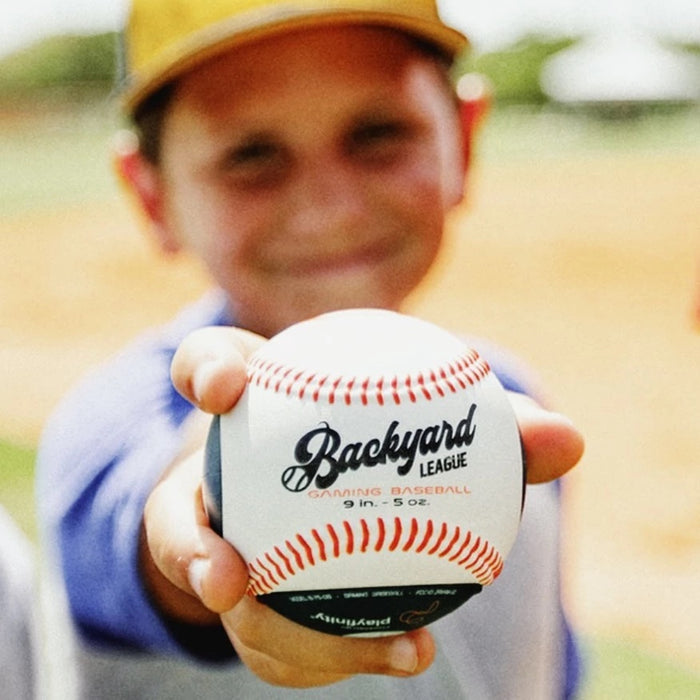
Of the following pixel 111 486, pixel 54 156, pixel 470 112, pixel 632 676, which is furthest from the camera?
pixel 54 156

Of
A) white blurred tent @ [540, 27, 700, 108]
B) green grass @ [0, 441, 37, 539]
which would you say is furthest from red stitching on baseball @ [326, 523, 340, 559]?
white blurred tent @ [540, 27, 700, 108]

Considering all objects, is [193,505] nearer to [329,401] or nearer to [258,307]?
[329,401]

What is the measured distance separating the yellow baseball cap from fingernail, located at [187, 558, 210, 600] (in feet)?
2.35

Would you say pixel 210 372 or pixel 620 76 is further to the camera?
pixel 620 76

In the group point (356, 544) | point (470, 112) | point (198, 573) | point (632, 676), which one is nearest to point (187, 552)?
point (198, 573)

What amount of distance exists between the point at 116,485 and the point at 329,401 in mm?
378

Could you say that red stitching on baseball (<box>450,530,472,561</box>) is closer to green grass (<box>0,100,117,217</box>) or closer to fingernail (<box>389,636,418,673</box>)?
fingernail (<box>389,636,418,673</box>)

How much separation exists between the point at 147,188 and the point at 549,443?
820 millimetres

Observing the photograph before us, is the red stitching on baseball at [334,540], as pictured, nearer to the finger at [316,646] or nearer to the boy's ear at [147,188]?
the finger at [316,646]

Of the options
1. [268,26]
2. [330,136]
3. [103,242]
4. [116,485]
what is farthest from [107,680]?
[103,242]

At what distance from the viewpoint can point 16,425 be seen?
3.98 meters

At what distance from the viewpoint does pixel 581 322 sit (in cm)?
600

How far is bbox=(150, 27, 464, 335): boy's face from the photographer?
1.32 m

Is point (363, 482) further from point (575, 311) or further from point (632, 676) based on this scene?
point (575, 311)
